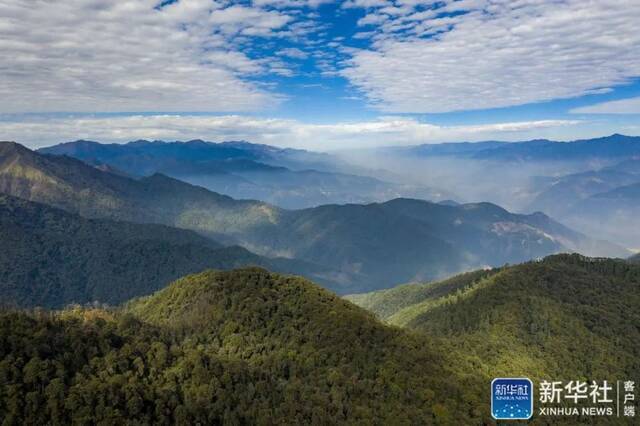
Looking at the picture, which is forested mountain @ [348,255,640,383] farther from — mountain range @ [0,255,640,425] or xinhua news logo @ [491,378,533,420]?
xinhua news logo @ [491,378,533,420]

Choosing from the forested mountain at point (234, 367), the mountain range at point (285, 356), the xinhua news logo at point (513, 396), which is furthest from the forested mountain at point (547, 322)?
the xinhua news logo at point (513, 396)

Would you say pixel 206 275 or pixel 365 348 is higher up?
pixel 206 275

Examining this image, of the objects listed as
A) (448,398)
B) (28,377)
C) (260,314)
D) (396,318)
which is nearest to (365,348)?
(448,398)

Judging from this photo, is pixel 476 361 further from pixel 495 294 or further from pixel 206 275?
pixel 206 275

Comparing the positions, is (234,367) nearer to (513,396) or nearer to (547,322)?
(513,396)

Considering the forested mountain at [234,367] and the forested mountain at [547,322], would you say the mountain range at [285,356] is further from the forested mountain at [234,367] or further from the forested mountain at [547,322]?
the forested mountain at [547,322]

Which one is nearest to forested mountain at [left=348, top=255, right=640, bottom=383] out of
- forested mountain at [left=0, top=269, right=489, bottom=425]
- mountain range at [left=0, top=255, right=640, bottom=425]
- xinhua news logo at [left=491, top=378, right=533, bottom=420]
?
mountain range at [left=0, top=255, right=640, bottom=425]
